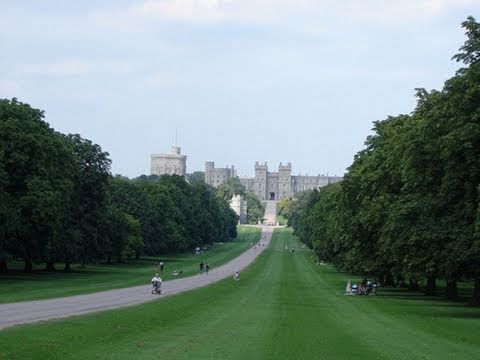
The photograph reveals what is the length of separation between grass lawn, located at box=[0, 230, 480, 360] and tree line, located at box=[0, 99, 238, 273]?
63.7 feet

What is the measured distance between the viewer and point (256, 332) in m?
27.6

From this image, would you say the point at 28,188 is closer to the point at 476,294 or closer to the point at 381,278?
the point at 381,278

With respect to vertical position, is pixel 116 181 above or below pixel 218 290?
above

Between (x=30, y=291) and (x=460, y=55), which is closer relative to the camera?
(x=460, y=55)

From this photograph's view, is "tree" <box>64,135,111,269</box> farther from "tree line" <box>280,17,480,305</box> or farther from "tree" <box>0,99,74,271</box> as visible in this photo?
"tree line" <box>280,17,480,305</box>

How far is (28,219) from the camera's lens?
204 feet

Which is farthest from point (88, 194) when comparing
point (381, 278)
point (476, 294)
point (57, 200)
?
point (476, 294)

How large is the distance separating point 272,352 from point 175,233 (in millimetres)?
105358

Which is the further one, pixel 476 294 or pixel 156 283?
pixel 156 283

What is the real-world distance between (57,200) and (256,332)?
127 ft

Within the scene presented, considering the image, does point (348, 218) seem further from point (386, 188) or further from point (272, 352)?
point (272, 352)

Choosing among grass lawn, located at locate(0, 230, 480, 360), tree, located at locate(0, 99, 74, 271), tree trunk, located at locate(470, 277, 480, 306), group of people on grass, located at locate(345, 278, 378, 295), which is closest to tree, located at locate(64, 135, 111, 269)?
tree, located at locate(0, 99, 74, 271)

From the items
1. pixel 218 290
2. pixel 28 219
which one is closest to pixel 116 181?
pixel 28 219

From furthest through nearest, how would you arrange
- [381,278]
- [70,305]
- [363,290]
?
[381,278] → [363,290] → [70,305]
